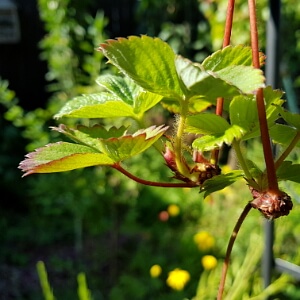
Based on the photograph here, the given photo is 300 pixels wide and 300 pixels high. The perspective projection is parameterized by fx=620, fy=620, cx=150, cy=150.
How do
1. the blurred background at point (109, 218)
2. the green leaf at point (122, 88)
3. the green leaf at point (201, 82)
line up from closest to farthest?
the green leaf at point (201, 82), the green leaf at point (122, 88), the blurred background at point (109, 218)

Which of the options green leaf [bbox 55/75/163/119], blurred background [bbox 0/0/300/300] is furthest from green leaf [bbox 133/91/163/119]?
blurred background [bbox 0/0/300/300]

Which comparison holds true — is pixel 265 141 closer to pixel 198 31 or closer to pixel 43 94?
pixel 198 31

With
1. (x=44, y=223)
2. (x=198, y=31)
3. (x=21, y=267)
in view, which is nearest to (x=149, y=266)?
(x=21, y=267)

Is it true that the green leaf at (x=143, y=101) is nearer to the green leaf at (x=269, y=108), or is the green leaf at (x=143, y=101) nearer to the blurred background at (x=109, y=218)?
the green leaf at (x=269, y=108)

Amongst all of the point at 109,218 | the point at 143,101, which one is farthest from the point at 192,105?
the point at 109,218

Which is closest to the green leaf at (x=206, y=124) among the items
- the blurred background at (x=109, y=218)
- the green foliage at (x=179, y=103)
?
the green foliage at (x=179, y=103)
